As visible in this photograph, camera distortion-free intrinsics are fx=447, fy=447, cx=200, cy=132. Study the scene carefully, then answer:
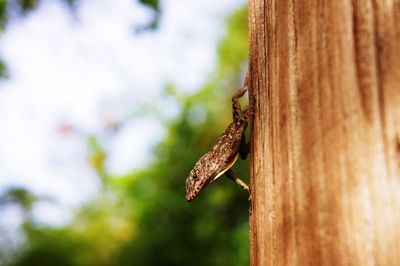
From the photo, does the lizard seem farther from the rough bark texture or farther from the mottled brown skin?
the rough bark texture

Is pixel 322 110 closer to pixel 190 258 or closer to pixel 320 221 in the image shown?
pixel 320 221

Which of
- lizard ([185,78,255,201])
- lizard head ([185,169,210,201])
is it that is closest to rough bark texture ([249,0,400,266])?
lizard ([185,78,255,201])

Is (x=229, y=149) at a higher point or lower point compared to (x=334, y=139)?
higher

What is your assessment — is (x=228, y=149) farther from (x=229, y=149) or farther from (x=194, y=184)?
(x=194, y=184)

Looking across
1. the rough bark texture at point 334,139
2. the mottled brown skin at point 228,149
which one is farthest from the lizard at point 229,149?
the rough bark texture at point 334,139

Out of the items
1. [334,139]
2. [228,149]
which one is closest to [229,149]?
[228,149]
